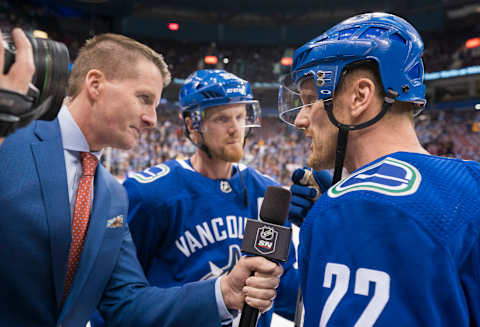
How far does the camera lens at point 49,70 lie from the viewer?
758mm

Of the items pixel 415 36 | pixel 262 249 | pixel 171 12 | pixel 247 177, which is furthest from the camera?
pixel 171 12

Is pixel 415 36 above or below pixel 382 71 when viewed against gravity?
above

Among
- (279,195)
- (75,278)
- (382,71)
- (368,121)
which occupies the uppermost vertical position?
(382,71)

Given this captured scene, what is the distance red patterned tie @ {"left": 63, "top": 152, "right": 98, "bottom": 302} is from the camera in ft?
4.43

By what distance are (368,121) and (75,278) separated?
1155 millimetres

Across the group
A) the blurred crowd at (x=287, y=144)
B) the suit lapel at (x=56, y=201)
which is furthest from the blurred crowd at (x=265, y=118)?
the suit lapel at (x=56, y=201)

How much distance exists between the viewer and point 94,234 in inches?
54.6

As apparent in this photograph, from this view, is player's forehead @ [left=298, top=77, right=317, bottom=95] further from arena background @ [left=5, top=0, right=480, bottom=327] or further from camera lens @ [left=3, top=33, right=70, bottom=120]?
arena background @ [left=5, top=0, right=480, bottom=327]

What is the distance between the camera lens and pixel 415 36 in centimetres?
113

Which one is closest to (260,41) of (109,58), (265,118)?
(265,118)

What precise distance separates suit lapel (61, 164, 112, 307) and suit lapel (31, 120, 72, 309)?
79mm

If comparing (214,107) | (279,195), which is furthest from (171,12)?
(279,195)

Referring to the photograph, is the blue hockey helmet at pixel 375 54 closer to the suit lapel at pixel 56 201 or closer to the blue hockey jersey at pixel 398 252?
the blue hockey jersey at pixel 398 252

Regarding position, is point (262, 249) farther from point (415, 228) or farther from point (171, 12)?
point (171, 12)
